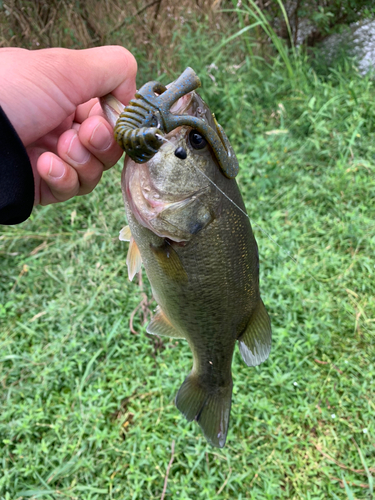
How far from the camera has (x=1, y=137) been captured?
4.53ft

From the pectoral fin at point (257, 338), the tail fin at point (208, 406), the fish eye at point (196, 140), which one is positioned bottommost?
the tail fin at point (208, 406)

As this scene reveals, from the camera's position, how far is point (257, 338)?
5.25ft

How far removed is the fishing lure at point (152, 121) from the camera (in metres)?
1.07

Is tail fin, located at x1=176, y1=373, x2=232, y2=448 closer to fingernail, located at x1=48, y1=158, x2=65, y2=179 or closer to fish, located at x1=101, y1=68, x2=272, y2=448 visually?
fish, located at x1=101, y1=68, x2=272, y2=448

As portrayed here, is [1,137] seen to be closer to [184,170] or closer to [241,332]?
[184,170]

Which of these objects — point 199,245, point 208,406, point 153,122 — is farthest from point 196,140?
point 208,406

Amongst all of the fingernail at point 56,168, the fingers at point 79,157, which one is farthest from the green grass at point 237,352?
the fingernail at point 56,168

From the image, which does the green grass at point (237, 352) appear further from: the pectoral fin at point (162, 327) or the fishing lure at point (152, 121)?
the fishing lure at point (152, 121)

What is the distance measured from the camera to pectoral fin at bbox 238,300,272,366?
158 centimetres

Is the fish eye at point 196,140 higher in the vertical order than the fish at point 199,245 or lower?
higher

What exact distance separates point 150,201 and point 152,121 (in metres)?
0.28

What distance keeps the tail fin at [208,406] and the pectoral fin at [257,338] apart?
259 millimetres

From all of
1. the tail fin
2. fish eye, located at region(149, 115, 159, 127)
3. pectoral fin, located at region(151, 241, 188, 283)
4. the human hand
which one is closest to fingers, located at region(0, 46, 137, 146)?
the human hand

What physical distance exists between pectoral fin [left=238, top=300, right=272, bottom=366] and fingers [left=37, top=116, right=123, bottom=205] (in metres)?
0.93
